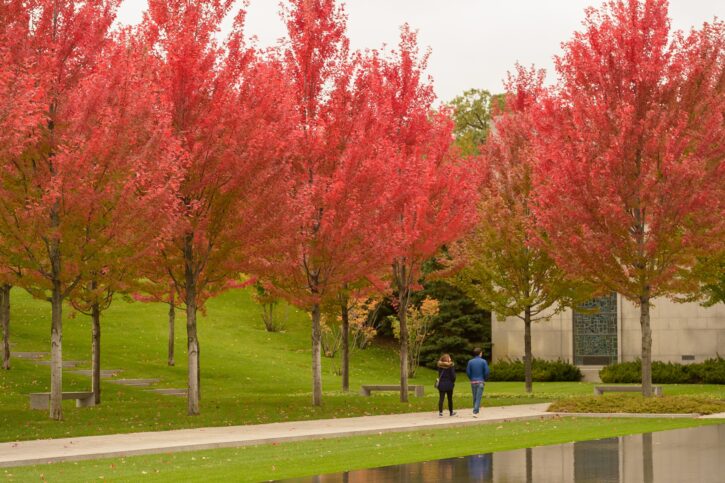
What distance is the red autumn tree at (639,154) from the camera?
27.4 meters

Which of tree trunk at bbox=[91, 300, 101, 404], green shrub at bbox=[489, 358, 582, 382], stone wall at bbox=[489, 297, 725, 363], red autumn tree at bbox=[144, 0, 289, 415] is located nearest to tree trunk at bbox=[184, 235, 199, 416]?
red autumn tree at bbox=[144, 0, 289, 415]

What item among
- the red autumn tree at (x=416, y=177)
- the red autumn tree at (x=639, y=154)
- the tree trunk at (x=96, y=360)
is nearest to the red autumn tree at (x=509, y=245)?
the red autumn tree at (x=416, y=177)

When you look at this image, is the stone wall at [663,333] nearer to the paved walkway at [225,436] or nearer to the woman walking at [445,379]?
the woman walking at [445,379]

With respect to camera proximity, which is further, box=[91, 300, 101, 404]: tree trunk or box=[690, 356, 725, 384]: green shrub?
box=[690, 356, 725, 384]: green shrub

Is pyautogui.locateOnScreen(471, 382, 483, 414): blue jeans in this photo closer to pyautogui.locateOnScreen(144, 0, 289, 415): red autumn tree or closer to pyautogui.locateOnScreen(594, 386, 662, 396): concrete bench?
pyautogui.locateOnScreen(144, 0, 289, 415): red autumn tree

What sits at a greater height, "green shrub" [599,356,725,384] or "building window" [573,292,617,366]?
"building window" [573,292,617,366]

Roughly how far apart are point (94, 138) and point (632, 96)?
559 inches

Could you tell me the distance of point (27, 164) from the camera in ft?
76.5

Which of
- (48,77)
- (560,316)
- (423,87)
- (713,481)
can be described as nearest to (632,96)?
(423,87)

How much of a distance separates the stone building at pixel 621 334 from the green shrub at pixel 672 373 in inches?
70.2

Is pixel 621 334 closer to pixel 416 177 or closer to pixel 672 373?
pixel 672 373

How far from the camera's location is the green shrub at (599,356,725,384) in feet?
143

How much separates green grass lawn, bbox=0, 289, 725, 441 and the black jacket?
2.01 metres

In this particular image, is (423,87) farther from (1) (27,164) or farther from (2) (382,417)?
(1) (27,164)
